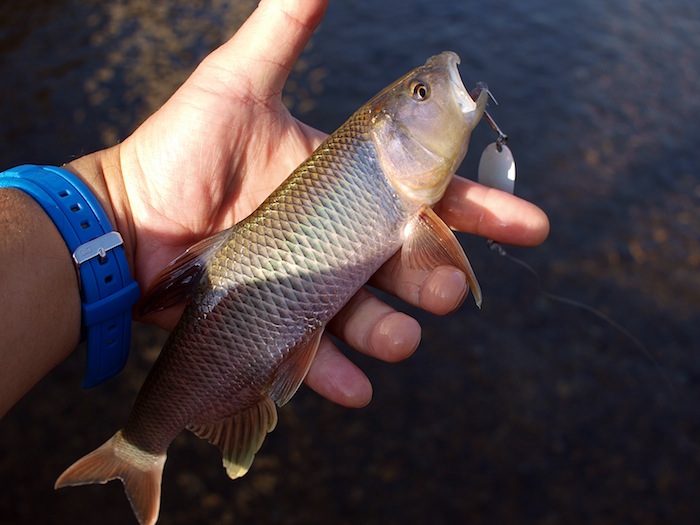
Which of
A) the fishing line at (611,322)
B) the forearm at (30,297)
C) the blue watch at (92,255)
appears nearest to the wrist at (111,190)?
the blue watch at (92,255)

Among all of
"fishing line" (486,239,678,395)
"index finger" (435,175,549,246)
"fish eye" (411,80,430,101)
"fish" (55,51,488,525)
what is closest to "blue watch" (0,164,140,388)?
"fish" (55,51,488,525)

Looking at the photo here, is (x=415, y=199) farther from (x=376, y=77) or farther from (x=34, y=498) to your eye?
(x=376, y=77)

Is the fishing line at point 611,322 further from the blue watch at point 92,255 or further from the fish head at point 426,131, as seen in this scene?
the blue watch at point 92,255

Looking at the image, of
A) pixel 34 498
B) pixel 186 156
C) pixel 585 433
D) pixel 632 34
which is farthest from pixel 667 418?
pixel 632 34

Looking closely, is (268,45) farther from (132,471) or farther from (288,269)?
(132,471)

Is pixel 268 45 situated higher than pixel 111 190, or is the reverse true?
pixel 268 45

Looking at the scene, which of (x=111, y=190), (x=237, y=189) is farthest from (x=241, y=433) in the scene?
(x=111, y=190)

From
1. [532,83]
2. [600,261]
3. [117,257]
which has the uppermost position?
[117,257]
